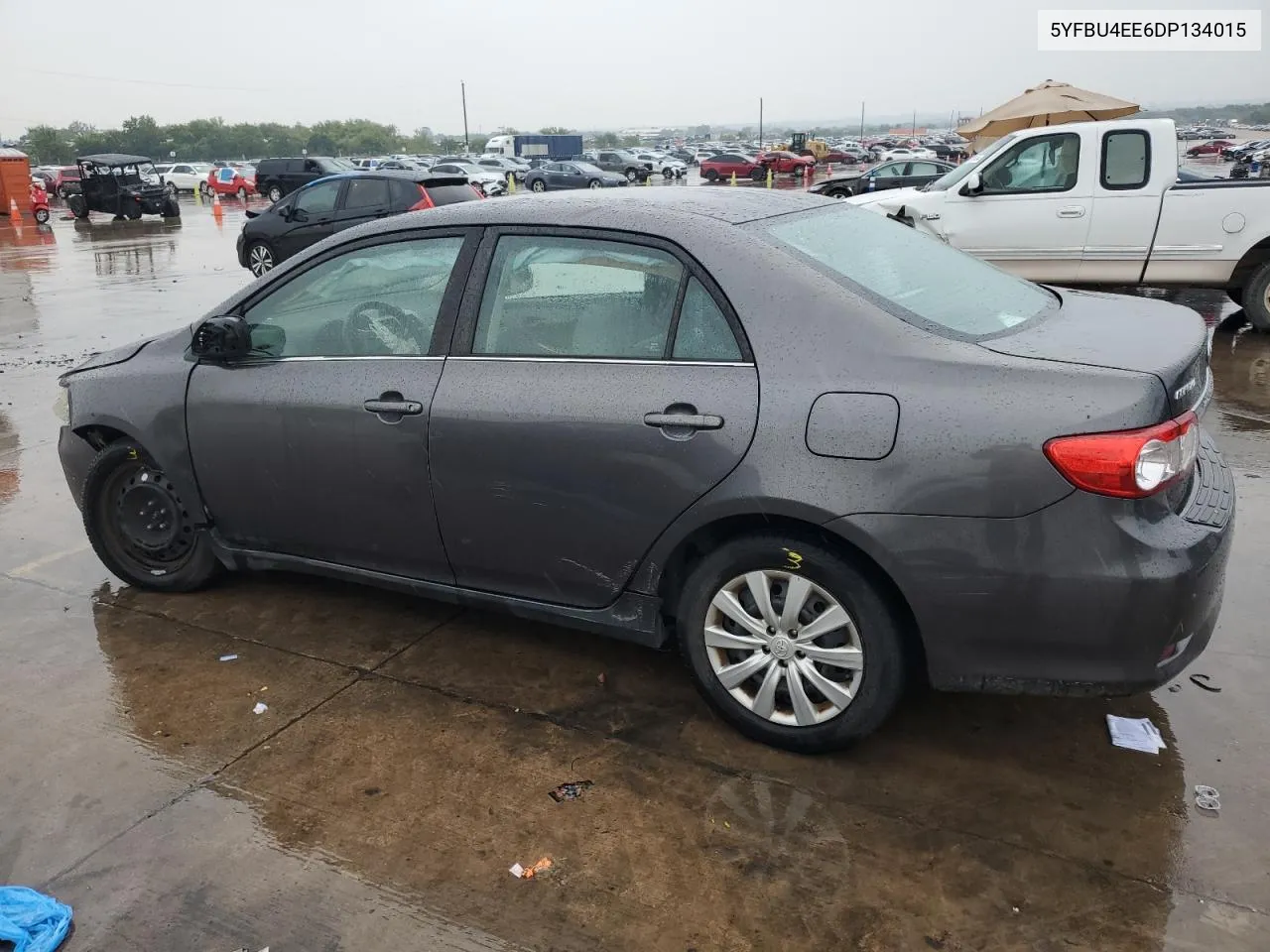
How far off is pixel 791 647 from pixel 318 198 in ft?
44.4

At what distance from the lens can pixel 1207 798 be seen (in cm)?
287

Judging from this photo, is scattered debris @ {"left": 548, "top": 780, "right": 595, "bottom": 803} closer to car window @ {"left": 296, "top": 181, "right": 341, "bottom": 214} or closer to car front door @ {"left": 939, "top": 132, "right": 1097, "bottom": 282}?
car front door @ {"left": 939, "top": 132, "right": 1097, "bottom": 282}

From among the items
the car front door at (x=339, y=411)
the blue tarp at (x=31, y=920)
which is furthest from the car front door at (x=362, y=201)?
the blue tarp at (x=31, y=920)

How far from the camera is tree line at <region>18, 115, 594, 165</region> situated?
94188 mm

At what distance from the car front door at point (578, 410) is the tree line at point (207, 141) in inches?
3992

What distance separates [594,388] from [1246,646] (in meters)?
2.59

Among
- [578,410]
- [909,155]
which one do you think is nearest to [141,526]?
[578,410]

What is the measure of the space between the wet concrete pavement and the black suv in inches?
1234

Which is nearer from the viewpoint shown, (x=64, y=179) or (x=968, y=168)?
(x=968, y=168)

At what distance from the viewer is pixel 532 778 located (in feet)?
10.1

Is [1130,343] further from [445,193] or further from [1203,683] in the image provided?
[445,193]

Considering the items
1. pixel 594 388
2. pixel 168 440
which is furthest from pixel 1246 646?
pixel 168 440

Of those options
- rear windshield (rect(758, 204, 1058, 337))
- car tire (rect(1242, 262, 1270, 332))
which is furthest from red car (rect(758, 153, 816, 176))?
rear windshield (rect(758, 204, 1058, 337))

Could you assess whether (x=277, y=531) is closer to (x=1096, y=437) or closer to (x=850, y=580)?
(x=850, y=580)
